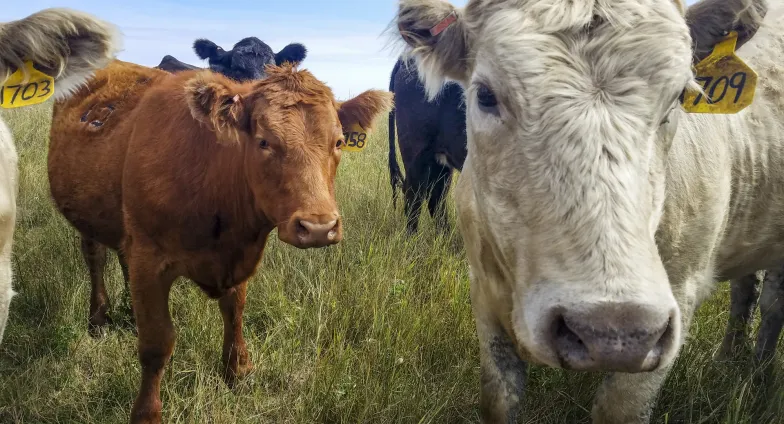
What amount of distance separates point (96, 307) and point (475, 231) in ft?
9.29

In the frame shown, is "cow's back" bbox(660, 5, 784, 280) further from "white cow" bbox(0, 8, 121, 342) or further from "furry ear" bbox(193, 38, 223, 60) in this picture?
"furry ear" bbox(193, 38, 223, 60)

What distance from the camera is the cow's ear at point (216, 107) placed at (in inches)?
99.3

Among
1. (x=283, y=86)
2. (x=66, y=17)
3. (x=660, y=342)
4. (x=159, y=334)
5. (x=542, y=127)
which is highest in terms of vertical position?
(x=66, y=17)

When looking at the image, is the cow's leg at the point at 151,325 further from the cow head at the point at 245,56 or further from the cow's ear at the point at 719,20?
the cow head at the point at 245,56

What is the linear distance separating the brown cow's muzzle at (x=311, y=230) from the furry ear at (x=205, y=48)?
484 centimetres

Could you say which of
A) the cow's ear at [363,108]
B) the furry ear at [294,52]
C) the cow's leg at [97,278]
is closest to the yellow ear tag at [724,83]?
the cow's ear at [363,108]

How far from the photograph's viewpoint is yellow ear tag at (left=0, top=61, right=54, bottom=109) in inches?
82.0

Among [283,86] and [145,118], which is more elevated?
[283,86]

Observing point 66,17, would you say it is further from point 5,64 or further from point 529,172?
point 529,172

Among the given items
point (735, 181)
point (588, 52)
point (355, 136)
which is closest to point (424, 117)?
point (355, 136)

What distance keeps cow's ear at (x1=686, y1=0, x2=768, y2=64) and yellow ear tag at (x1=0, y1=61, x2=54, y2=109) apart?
7.94ft

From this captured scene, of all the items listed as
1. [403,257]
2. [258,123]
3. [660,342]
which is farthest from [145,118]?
[660,342]

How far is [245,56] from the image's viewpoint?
6.20m

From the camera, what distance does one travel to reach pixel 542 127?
143 cm
